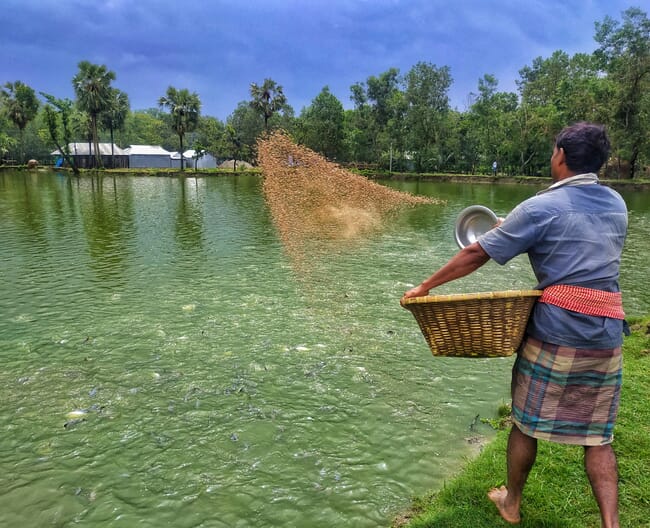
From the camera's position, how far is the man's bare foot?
305cm

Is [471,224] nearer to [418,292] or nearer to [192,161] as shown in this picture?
[418,292]

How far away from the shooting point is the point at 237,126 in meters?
85.2

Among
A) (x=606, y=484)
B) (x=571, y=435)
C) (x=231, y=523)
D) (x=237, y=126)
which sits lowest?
(x=231, y=523)

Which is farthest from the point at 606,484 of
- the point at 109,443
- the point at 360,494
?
the point at 109,443

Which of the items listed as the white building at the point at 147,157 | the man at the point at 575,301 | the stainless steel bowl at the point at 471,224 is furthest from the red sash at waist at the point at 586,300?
the white building at the point at 147,157

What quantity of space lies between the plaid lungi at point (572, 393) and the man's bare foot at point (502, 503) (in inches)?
28.0

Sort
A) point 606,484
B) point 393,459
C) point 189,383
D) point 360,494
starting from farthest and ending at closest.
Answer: point 189,383 < point 393,459 < point 360,494 < point 606,484

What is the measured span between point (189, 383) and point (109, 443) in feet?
4.11

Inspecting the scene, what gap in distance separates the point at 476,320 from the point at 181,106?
7332 cm

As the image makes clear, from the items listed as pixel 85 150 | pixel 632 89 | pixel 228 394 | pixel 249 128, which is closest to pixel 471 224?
pixel 228 394

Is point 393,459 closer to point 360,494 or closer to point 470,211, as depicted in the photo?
point 360,494

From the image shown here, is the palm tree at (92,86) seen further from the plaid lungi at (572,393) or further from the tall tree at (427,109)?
the plaid lungi at (572,393)

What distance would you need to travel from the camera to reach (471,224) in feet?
13.0

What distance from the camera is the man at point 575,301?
2543 millimetres
